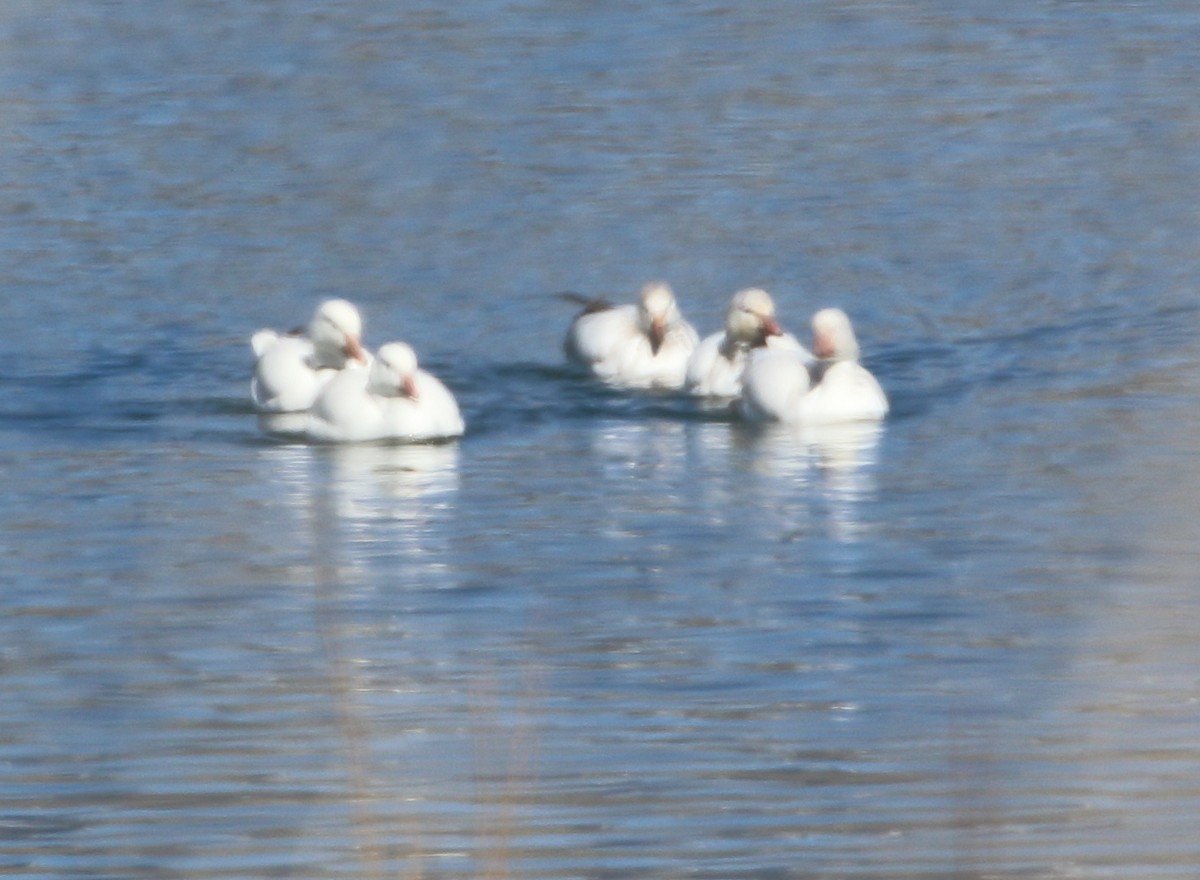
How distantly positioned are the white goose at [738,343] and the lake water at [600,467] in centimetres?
50

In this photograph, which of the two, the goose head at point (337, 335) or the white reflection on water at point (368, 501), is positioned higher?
the goose head at point (337, 335)

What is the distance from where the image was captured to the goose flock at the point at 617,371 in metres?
15.9

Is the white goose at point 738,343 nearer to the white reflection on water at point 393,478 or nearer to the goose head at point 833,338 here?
the goose head at point 833,338

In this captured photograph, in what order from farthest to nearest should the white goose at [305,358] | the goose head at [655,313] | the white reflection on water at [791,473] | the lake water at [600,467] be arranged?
1. the goose head at [655,313]
2. the white goose at [305,358]
3. the white reflection on water at [791,473]
4. the lake water at [600,467]

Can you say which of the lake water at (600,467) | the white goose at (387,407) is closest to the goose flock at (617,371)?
the white goose at (387,407)

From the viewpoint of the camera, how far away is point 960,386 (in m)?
16.5

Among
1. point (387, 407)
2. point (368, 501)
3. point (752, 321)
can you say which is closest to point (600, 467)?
point (368, 501)

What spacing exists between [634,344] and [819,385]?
6.64 ft

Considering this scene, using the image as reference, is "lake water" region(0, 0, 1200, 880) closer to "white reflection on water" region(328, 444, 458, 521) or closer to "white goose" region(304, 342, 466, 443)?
"white reflection on water" region(328, 444, 458, 521)

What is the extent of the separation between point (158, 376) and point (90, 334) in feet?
4.19

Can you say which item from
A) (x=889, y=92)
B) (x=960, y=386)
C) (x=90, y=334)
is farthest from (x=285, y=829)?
(x=889, y=92)

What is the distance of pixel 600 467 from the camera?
14.6 m

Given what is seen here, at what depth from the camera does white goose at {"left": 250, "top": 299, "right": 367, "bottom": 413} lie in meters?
16.7

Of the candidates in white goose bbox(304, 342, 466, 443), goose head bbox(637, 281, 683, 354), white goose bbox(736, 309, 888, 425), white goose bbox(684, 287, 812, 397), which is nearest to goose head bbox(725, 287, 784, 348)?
white goose bbox(684, 287, 812, 397)
